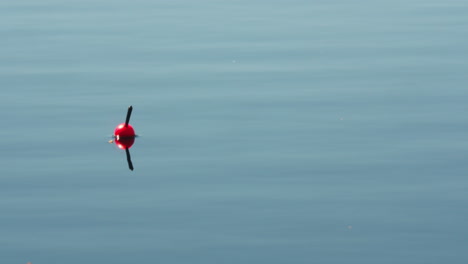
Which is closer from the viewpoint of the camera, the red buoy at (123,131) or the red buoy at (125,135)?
the red buoy at (125,135)

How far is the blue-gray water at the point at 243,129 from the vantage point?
906 cm

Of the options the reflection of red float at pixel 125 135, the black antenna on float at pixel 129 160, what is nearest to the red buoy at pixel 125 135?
the reflection of red float at pixel 125 135

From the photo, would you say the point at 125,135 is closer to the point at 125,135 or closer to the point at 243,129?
the point at 125,135

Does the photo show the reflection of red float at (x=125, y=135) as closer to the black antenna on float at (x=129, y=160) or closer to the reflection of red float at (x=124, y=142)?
the reflection of red float at (x=124, y=142)

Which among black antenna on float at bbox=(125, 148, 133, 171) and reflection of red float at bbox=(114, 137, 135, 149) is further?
reflection of red float at bbox=(114, 137, 135, 149)

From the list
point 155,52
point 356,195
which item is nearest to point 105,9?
point 155,52

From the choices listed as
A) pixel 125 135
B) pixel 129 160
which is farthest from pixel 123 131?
pixel 129 160

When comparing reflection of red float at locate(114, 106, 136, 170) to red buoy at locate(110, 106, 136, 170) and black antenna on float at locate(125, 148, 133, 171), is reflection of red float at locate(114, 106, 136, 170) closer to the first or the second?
red buoy at locate(110, 106, 136, 170)

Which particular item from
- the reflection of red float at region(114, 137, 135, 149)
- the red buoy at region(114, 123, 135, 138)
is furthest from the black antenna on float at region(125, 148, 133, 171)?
the red buoy at region(114, 123, 135, 138)

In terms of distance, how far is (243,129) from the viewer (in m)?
11.5

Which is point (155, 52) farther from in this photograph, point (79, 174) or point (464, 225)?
point (464, 225)

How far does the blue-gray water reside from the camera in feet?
Answer: 29.7

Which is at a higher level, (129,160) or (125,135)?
(125,135)

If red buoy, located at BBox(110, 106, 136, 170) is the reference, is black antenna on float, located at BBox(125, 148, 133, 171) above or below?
below
